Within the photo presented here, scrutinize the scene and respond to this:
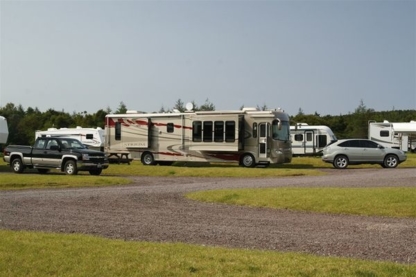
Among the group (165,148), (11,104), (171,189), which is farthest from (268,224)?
(11,104)

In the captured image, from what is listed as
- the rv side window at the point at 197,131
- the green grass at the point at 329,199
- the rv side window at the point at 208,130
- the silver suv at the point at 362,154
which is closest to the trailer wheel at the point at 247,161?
the rv side window at the point at 208,130

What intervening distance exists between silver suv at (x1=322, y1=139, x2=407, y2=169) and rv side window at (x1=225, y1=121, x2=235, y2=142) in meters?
5.35

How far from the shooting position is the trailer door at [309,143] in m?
Answer: 43.1

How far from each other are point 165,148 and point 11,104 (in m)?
71.9

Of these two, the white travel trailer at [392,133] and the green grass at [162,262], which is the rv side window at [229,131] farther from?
the green grass at [162,262]

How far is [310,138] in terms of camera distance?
142ft

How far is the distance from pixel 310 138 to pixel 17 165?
22.5 metres

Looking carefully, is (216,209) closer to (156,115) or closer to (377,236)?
(377,236)

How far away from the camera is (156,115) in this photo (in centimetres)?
3403

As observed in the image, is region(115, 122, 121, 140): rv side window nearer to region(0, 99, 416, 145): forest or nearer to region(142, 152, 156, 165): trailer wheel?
region(142, 152, 156, 165): trailer wheel

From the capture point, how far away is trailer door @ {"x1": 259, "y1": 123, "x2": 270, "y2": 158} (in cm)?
3070

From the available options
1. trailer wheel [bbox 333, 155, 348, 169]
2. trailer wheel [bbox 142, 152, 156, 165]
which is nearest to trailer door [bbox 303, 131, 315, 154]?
trailer wheel [bbox 333, 155, 348, 169]

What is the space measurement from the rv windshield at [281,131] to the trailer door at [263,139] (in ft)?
1.24

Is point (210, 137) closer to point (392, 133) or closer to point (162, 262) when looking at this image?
point (392, 133)
